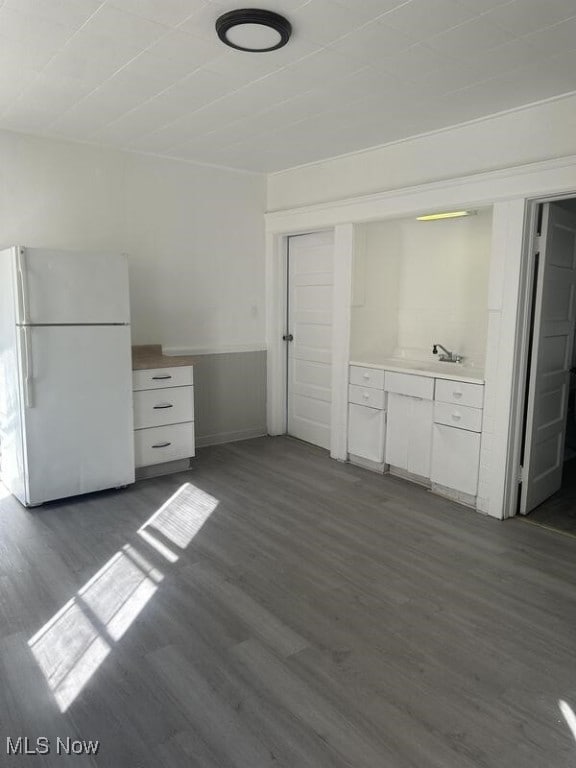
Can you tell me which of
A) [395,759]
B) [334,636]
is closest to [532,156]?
[334,636]

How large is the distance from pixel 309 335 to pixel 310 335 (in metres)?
0.01

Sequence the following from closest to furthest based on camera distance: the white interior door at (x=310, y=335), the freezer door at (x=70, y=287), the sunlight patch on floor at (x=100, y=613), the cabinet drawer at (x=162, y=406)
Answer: the sunlight patch on floor at (x=100, y=613)
the freezer door at (x=70, y=287)
the cabinet drawer at (x=162, y=406)
the white interior door at (x=310, y=335)

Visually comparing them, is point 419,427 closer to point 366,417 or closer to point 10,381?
point 366,417

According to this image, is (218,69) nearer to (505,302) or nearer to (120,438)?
(505,302)

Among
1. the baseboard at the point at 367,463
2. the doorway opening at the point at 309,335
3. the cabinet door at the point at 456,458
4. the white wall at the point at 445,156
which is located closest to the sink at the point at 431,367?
the cabinet door at the point at 456,458

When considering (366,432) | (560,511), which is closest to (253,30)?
(366,432)

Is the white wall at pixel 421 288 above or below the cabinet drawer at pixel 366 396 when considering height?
above

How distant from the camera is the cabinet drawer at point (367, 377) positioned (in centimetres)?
→ 426

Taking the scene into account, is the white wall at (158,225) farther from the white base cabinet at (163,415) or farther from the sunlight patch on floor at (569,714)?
the sunlight patch on floor at (569,714)

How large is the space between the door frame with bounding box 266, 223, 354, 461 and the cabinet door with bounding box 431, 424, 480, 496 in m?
0.94

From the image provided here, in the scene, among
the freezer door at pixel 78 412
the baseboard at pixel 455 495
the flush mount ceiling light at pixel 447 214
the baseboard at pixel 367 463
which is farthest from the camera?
the baseboard at pixel 367 463

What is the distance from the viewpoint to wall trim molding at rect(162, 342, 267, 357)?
4727 millimetres

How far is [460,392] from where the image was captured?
3.66 m

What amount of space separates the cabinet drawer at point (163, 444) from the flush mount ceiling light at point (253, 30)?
2605 mm
